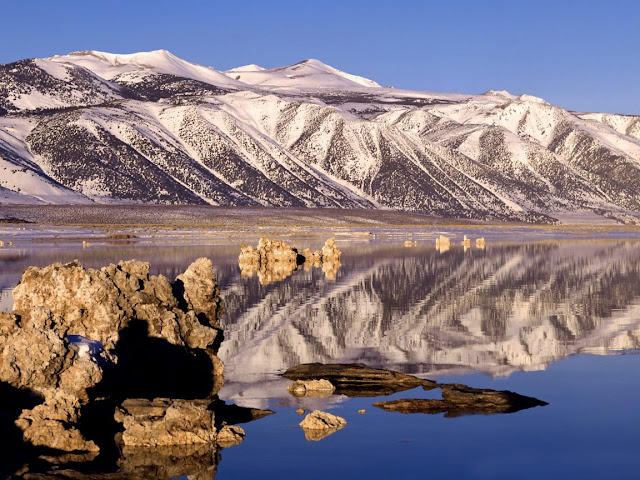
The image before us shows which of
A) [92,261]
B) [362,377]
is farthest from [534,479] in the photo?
[92,261]

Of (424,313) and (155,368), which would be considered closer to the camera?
(155,368)

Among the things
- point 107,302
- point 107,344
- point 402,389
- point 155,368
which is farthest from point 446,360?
point 107,344

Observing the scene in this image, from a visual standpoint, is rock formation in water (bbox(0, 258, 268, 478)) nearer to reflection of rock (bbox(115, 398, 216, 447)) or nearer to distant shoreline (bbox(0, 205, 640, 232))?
reflection of rock (bbox(115, 398, 216, 447))

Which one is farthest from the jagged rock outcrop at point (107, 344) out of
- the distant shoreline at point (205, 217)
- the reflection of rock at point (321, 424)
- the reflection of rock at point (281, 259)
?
the distant shoreline at point (205, 217)

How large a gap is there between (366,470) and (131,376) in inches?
253

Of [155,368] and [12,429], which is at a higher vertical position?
[155,368]

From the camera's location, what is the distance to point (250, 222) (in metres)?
154

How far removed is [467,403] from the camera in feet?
61.0

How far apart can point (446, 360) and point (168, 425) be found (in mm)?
9239

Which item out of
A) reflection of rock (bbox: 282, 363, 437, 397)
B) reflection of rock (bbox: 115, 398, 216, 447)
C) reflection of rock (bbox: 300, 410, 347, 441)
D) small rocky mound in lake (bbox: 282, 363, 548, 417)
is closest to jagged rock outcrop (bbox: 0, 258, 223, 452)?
reflection of rock (bbox: 115, 398, 216, 447)

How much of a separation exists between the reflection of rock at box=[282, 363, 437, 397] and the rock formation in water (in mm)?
1902

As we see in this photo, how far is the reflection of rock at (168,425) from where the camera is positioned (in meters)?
15.8

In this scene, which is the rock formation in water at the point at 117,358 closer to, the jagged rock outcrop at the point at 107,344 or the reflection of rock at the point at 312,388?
the jagged rock outcrop at the point at 107,344

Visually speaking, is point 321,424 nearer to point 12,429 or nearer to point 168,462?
point 168,462
